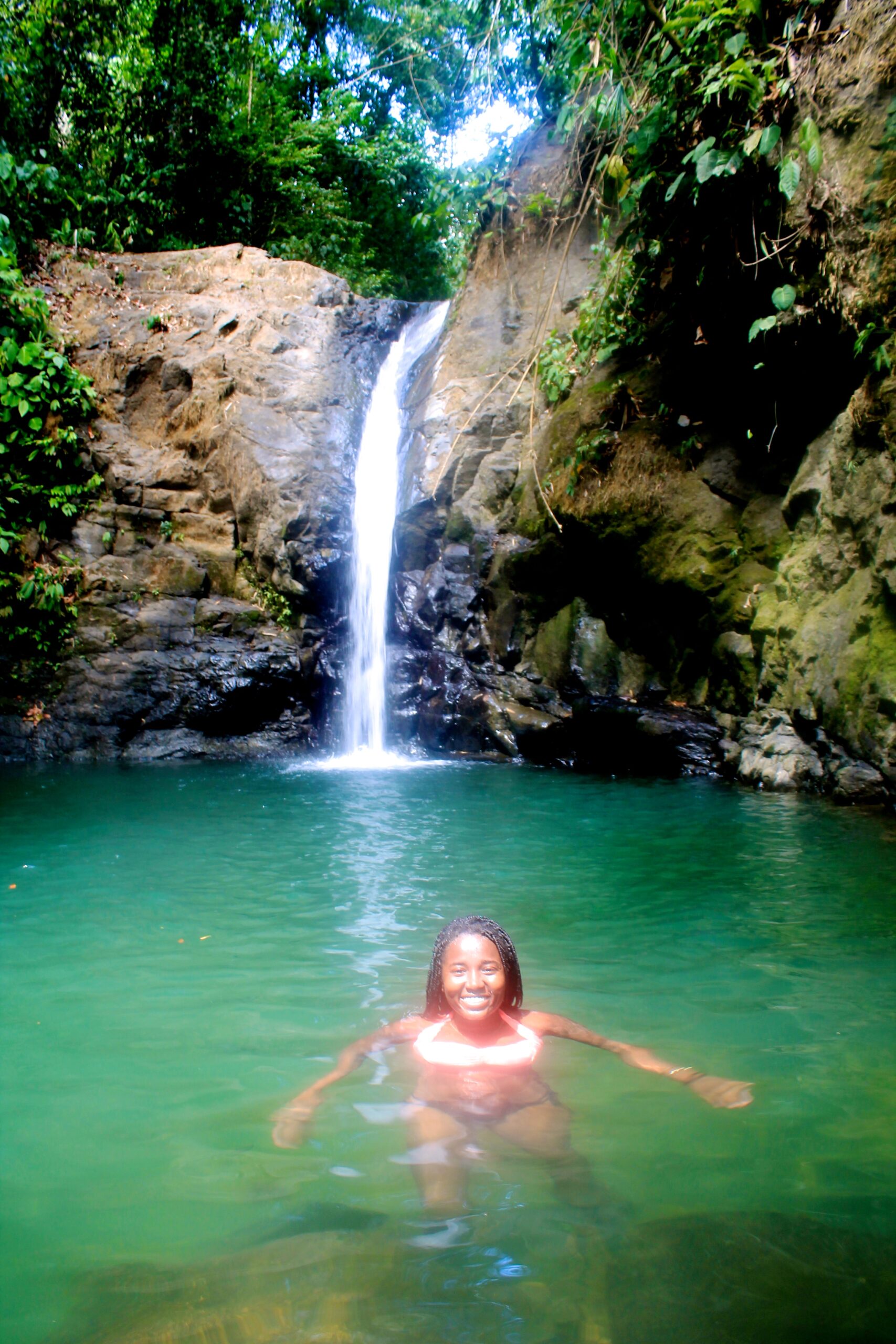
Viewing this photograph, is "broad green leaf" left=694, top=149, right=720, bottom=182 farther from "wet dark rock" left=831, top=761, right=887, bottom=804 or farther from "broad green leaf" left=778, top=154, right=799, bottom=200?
"wet dark rock" left=831, top=761, right=887, bottom=804

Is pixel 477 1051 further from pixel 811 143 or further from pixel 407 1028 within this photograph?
pixel 811 143

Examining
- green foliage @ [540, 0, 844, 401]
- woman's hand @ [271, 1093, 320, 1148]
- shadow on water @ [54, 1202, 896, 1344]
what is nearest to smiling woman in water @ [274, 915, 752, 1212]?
woman's hand @ [271, 1093, 320, 1148]

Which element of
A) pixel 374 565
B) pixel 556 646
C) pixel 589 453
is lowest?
pixel 556 646

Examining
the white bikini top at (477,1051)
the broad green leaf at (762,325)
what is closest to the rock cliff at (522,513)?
the broad green leaf at (762,325)

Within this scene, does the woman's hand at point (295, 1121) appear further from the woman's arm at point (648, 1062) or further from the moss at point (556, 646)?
the moss at point (556, 646)

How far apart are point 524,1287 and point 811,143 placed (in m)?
7.42

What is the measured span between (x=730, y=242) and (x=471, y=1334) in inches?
355

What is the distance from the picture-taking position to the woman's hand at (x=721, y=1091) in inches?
97.3

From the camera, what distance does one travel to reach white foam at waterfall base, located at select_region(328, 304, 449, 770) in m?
11.7

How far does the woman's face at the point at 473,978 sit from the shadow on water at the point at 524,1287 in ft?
2.32

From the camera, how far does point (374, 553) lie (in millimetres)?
12781

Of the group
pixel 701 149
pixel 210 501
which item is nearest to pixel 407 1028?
pixel 701 149

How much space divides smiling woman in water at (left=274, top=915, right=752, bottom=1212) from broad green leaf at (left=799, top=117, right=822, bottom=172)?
6.43m

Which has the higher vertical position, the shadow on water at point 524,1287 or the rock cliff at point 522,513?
the rock cliff at point 522,513
